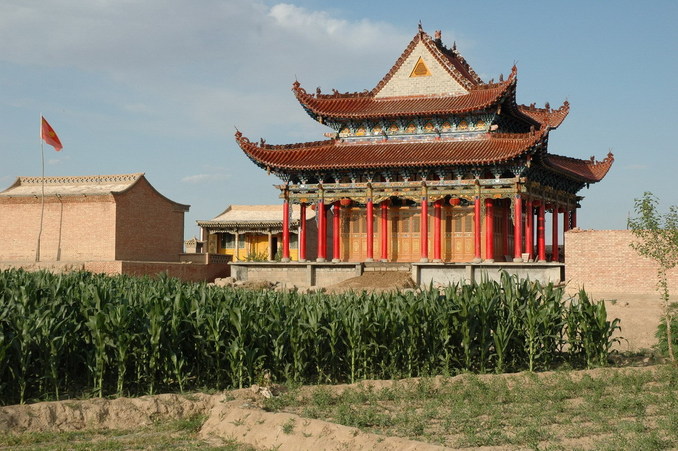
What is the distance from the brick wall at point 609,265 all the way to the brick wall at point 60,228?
1968cm

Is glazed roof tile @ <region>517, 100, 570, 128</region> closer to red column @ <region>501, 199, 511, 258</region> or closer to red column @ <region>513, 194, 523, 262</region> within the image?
red column @ <region>501, 199, 511, 258</region>

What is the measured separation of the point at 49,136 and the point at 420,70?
17357mm

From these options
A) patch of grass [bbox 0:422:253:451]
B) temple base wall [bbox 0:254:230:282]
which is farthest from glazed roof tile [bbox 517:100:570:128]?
patch of grass [bbox 0:422:253:451]

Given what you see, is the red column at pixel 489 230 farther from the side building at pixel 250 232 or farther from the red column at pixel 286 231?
the side building at pixel 250 232

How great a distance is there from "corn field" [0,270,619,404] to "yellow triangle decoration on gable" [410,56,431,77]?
64.8 ft

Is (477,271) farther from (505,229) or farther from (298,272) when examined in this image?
(298,272)

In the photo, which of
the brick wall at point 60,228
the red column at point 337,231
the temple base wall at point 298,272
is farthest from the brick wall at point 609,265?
the brick wall at point 60,228

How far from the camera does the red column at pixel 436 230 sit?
29.6 metres

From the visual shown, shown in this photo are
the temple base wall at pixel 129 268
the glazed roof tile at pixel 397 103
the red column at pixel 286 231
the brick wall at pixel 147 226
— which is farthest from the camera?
the brick wall at pixel 147 226

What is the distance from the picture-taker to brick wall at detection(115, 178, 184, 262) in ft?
113

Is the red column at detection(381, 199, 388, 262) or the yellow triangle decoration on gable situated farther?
the yellow triangle decoration on gable

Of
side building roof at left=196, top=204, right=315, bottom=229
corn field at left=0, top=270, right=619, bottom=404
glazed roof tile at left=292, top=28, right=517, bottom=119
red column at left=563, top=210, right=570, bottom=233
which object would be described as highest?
glazed roof tile at left=292, top=28, right=517, bottom=119

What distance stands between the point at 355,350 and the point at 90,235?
2370 centimetres

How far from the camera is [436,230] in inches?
1178
